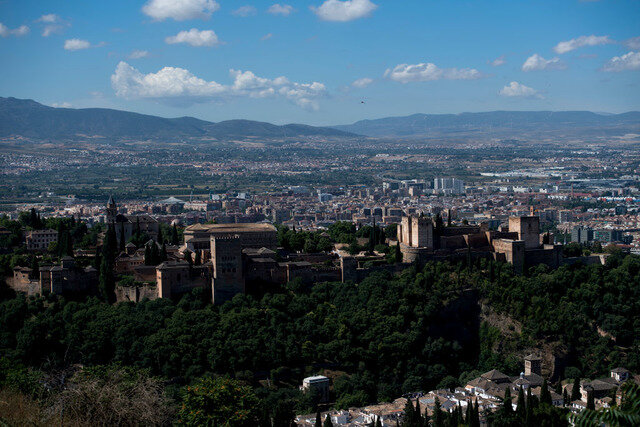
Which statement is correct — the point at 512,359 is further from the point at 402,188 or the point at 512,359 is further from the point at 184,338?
the point at 402,188

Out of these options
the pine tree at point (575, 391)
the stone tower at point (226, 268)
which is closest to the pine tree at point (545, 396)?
the pine tree at point (575, 391)

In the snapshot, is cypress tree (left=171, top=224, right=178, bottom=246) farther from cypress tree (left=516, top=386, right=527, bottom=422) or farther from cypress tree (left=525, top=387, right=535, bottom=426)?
cypress tree (left=525, top=387, right=535, bottom=426)

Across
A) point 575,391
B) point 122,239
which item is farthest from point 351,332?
point 122,239

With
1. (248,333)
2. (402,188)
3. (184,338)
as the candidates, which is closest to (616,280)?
(248,333)

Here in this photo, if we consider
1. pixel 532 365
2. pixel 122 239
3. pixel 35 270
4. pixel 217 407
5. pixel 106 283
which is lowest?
pixel 532 365

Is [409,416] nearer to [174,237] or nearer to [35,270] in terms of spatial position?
[35,270]

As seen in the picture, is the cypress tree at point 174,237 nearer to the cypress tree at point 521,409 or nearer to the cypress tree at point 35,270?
the cypress tree at point 35,270

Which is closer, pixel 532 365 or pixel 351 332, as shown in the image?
pixel 532 365
